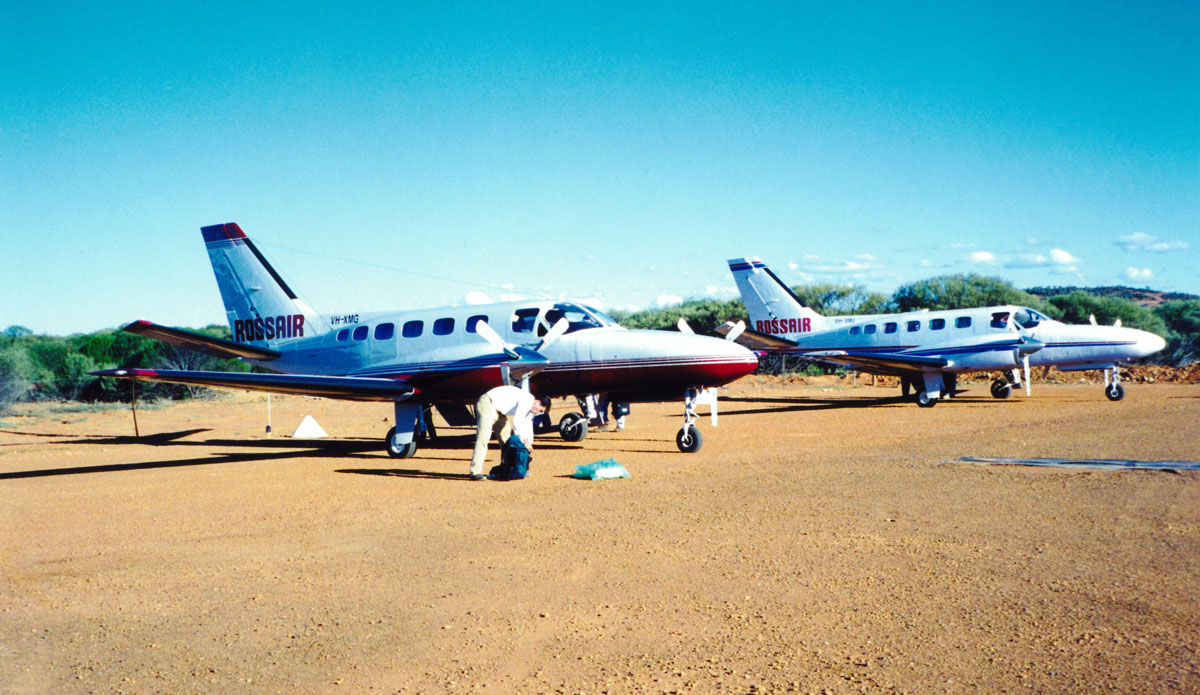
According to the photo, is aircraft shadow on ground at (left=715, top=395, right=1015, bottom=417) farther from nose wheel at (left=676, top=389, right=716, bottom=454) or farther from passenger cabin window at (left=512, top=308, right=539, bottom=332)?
passenger cabin window at (left=512, top=308, right=539, bottom=332)

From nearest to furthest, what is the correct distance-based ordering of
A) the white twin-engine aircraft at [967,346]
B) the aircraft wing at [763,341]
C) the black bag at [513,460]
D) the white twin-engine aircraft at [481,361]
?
the black bag at [513,460] → the white twin-engine aircraft at [481,361] → the white twin-engine aircraft at [967,346] → the aircraft wing at [763,341]

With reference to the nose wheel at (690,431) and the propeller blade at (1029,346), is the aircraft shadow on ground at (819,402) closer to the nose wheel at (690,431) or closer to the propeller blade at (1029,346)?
the propeller blade at (1029,346)

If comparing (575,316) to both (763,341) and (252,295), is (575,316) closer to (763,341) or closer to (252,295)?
(252,295)

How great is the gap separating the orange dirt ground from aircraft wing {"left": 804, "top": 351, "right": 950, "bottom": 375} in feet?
42.9

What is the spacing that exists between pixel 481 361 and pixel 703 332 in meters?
42.1

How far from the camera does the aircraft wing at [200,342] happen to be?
14.7 m

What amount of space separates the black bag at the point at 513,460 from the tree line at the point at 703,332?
27951 millimetres

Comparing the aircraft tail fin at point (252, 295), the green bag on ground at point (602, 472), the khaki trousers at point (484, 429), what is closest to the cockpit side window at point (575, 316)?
the khaki trousers at point (484, 429)

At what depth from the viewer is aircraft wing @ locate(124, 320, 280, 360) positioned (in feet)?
48.4

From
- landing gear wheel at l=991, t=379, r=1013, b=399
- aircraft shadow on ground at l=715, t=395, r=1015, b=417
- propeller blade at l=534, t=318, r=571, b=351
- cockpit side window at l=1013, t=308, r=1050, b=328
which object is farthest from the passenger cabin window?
landing gear wheel at l=991, t=379, r=1013, b=399

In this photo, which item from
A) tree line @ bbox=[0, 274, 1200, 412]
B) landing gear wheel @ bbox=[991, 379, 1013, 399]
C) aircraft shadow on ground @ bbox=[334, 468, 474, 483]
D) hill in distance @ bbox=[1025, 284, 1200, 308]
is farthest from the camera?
hill in distance @ bbox=[1025, 284, 1200, 308]

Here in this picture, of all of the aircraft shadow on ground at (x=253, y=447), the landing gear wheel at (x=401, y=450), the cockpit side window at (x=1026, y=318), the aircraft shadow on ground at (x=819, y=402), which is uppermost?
the cockpit side window at (x=1026, y=318)

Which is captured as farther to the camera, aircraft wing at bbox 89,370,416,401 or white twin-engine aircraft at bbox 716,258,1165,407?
white twin-engine aircraft at bbox 716,258,1165,407

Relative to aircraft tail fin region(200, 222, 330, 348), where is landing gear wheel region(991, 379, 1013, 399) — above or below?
below
